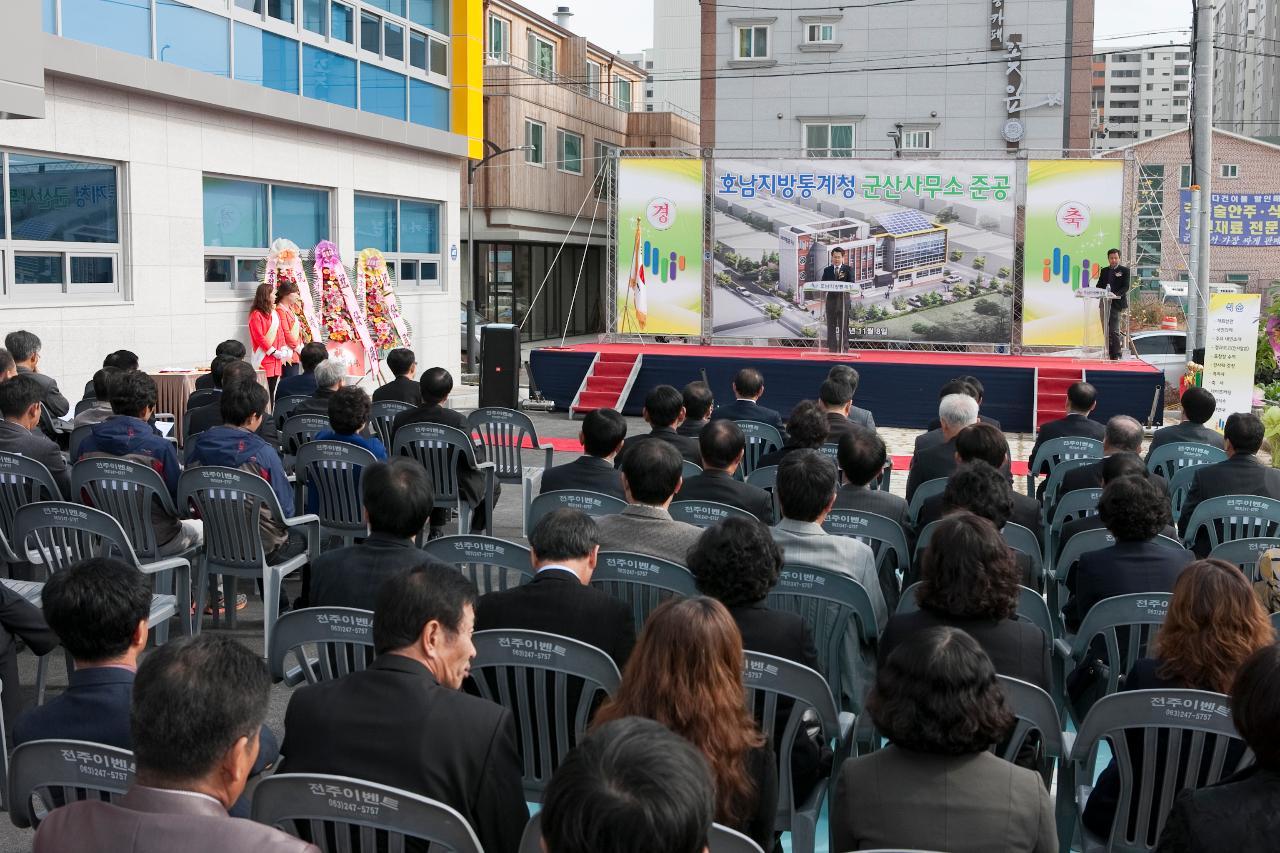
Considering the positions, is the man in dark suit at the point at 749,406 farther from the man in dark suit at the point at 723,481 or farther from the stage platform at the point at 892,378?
the stage platform at the point at 892,378

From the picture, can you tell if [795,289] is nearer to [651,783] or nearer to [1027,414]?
[1027,414]

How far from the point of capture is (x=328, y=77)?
15758mm

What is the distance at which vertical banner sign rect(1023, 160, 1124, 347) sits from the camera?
17.5 meters

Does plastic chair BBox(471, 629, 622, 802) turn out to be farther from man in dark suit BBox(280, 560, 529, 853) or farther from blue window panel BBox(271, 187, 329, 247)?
blue window panel BBox(271, 187, 329, 247)

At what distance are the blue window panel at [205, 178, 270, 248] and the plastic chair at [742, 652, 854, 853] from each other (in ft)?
39.1

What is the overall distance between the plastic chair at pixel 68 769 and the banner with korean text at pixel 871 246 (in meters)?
16.1

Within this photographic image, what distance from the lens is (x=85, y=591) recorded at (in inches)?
118

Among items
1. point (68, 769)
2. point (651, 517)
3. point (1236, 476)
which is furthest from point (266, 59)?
point (68, 769)

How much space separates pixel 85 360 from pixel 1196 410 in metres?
9.48

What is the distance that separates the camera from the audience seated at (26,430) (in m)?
5.91

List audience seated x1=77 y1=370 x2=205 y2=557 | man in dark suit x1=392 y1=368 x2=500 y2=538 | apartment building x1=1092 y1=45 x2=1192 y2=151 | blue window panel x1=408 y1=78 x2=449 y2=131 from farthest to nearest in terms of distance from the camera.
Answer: apartment building x1=1092 y1=45 x2=1192 y2=151, blue window panel x1=408 y1=78 x2=449 y2=131, man in dark suit x1=392 y1=368 x2=500 y2=538, audience seated x1=77 y1=370 x2=205 y2=557

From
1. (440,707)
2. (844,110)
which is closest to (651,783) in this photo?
(440,707)

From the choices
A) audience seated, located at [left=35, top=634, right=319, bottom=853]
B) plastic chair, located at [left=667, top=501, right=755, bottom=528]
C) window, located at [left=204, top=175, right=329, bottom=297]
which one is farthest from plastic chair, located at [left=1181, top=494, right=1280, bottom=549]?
window, located at [left=204, top=175, right=329, bottom=297]

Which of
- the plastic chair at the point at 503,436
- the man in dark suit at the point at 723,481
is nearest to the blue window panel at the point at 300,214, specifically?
the plastic chair at the point at 503,436
